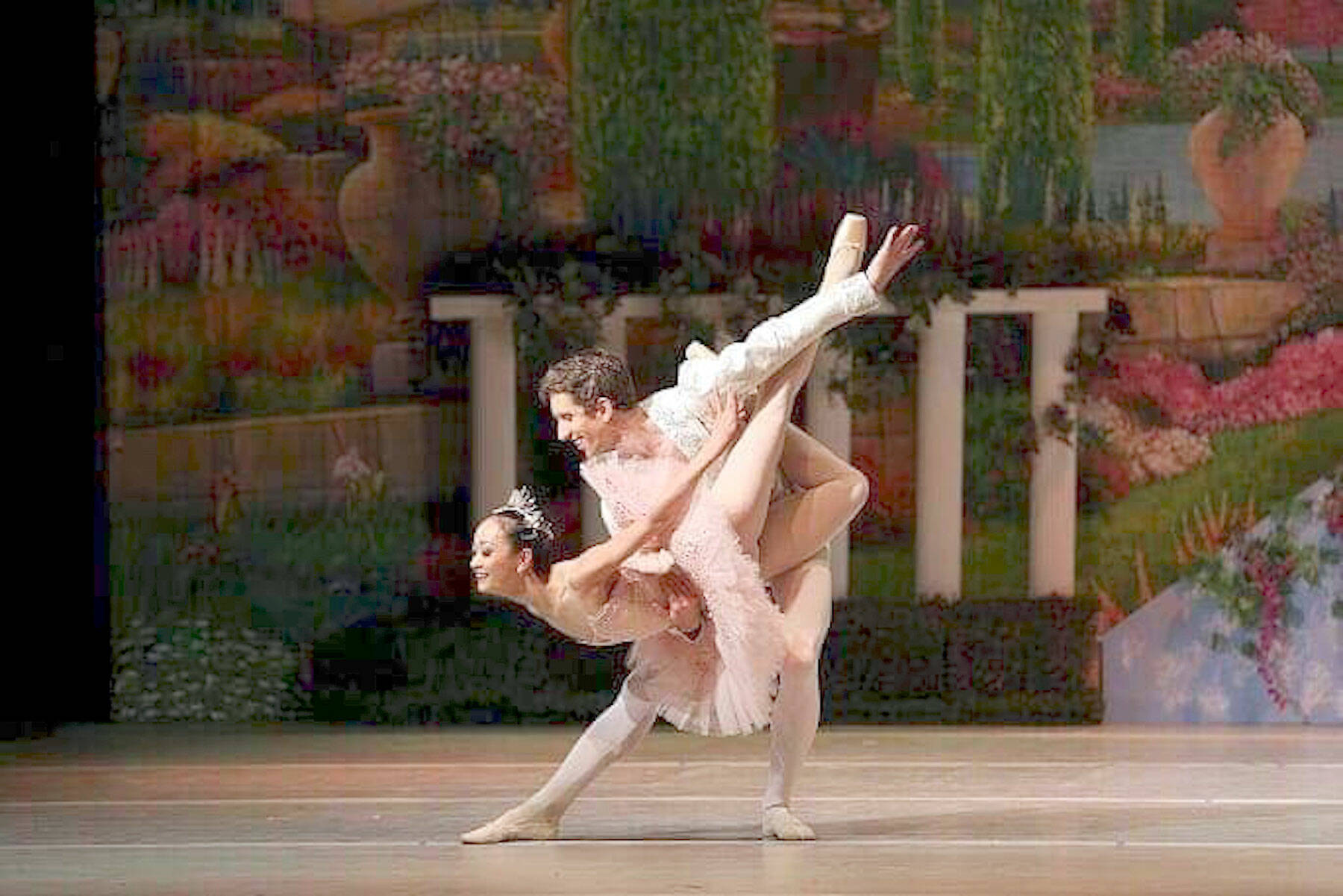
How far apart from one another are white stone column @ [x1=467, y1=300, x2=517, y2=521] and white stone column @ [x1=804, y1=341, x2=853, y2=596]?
3.03 ft

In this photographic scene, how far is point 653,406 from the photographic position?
20.2 ft

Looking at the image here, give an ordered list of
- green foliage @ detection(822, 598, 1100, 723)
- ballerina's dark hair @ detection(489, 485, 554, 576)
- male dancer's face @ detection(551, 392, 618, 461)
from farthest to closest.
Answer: green foliage @ detection(822, 598, 1100, 723) < male dancer's face @ detection(551, 392, 618, 461) < ballerina's dark hair @ detection(489, 485, 554, 576)

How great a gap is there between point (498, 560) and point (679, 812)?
124 cm

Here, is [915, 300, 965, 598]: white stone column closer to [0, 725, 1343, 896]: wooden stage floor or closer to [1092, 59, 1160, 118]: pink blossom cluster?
[0, 725, 1343, 896]: wooden stage floor

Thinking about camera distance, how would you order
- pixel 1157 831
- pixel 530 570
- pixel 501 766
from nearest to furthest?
pixel 530 570 < pixel 1157 831 < pixel 501 766

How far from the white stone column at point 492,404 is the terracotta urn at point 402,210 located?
23 centimetres

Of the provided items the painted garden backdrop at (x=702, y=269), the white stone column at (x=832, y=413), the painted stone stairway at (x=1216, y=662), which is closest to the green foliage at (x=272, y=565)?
the painted garden backdrop at (x=702, y=269)

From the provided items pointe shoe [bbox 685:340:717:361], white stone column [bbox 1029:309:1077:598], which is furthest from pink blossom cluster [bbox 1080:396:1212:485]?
pointe shoe [bbox 685:340:717:361]

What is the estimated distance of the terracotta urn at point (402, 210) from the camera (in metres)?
9.15

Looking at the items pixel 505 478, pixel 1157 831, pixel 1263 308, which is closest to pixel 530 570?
pixel 1157 831

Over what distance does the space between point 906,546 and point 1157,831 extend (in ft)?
9.01

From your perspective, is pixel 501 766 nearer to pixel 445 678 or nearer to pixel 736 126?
pixel 445 678

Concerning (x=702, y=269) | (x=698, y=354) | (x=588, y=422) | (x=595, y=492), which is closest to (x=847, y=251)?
(x=698, y=354)

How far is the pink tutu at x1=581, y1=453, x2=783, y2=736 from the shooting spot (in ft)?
19.4
